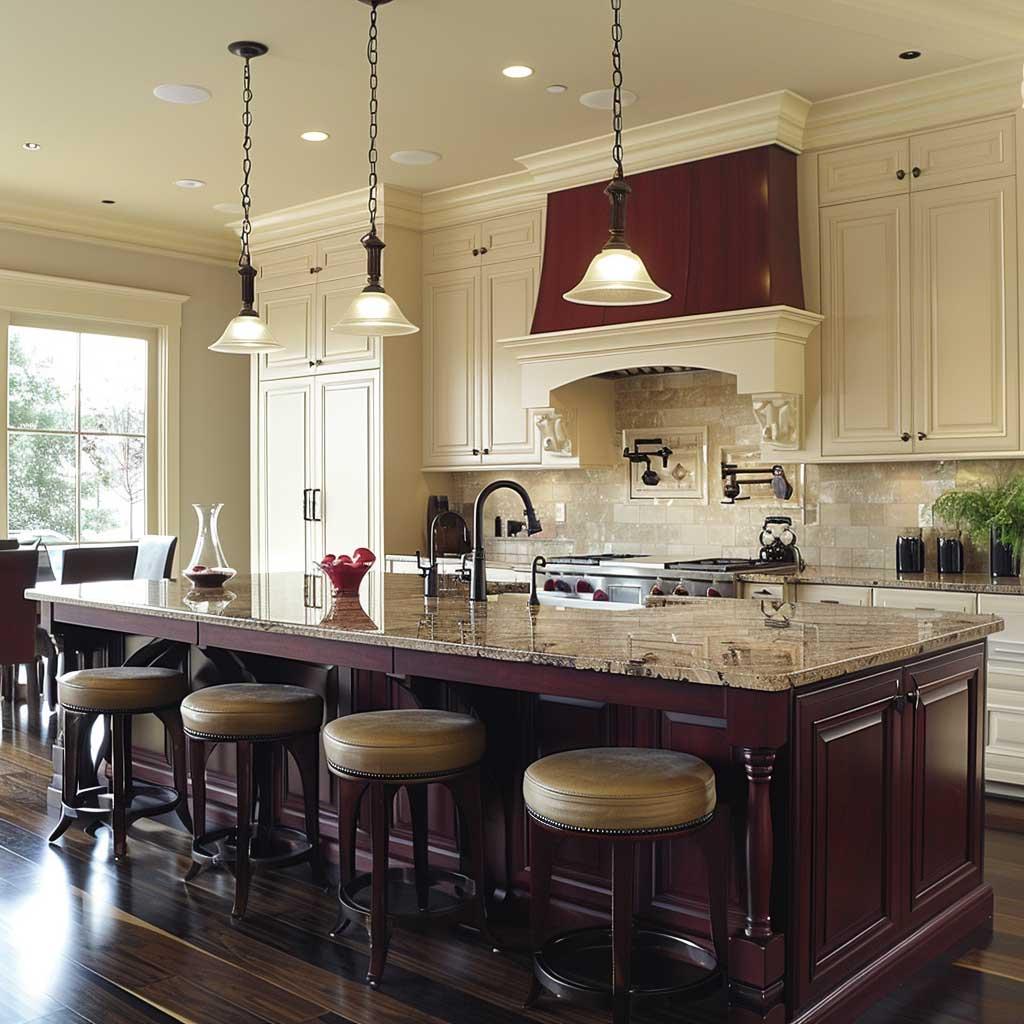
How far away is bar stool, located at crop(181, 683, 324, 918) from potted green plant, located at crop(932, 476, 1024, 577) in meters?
2.80

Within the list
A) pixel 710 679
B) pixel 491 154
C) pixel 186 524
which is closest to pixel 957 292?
pixel 491 154

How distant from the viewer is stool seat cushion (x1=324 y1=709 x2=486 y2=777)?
2.68 m

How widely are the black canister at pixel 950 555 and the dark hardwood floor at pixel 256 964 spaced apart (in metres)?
1.56

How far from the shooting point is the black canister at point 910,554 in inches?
194

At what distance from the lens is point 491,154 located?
585 cm

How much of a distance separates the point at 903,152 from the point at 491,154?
6.69 ft

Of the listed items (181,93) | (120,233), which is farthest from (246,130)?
(120,233)

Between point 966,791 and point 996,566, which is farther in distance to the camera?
point 996,566

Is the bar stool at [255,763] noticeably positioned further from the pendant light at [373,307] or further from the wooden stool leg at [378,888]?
the pendant light at [373,307]

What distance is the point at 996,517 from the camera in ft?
14.9

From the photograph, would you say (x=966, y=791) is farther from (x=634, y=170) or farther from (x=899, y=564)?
(x=634, y=170)

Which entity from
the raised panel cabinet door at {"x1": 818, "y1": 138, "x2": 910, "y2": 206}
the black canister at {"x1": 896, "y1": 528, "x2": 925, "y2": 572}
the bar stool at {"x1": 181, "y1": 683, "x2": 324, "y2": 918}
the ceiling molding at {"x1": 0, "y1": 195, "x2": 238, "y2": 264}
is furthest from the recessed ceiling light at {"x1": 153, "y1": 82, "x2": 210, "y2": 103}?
the black canister at {"x1": 896, "y1": 528, "x2": 925, "y2": 572}

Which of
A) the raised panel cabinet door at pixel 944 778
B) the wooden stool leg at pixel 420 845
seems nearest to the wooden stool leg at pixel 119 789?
the wooden stool leg at pixel 420 845

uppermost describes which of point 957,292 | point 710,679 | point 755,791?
point 957,292
